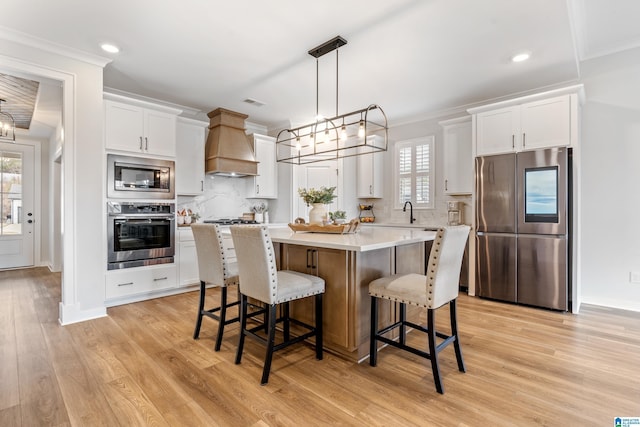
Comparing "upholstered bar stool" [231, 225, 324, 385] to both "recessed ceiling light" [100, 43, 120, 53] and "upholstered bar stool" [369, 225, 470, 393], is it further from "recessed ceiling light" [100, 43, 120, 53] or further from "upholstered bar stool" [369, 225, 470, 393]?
"recessed ceiling light" [100, 43, 120, 53]

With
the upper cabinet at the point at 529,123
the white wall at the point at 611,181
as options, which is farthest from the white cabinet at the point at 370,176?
the white wall at the point at 611,181

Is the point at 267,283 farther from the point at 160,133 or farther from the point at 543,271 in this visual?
the point at 543,271

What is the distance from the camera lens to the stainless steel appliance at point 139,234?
3656 mm

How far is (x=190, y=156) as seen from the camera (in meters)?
4.60

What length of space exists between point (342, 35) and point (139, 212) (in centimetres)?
301

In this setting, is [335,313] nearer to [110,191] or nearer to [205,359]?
[205,359]

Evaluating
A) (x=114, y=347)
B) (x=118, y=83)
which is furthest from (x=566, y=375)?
(x=118, y=83)

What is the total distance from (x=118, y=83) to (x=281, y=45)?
7.52 feet

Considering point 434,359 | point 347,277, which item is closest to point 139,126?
point 347,277

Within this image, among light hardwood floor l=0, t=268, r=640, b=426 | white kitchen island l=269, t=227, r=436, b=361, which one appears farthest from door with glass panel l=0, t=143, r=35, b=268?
white kitchen island l=269, t=227, r=436, b=361

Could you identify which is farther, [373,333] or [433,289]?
[373,333]

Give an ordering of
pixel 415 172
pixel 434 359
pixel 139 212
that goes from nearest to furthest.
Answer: pixel 434 359 < pixel 139 212 < pixel 415 172

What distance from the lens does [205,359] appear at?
236 centimetres

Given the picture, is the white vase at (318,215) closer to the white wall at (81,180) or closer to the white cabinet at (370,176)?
the white wall at (81,180)
